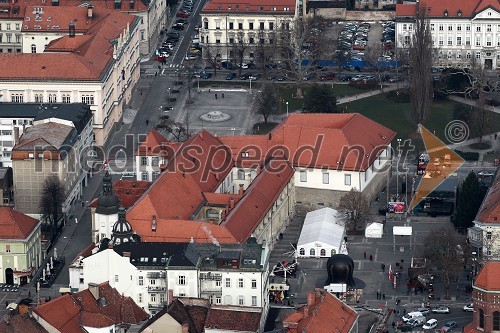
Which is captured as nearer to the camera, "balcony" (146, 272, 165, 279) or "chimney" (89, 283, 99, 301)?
"chimney" (89, 283, 99, 301)

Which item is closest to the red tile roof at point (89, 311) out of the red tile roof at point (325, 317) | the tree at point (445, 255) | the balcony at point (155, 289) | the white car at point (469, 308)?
the balcony at point (155, 289)

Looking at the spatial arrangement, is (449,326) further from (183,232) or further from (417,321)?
(183,232)

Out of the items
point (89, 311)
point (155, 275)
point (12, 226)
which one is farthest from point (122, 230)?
point (89, 311)

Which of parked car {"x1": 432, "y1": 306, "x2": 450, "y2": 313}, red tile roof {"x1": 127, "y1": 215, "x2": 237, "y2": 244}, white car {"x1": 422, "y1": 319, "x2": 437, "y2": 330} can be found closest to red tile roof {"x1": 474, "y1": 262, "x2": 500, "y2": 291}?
white car {"x1": 422, "y1": 319, "x2": 437, "y2": 330}

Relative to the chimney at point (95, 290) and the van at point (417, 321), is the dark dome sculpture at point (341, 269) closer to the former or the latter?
the van at point (417, 321)

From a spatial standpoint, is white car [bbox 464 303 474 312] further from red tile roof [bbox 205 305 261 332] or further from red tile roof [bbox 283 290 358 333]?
red tile roof [bbox 205 305 261 332]

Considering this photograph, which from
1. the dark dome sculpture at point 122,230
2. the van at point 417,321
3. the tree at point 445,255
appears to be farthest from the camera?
the tree at point 445,255

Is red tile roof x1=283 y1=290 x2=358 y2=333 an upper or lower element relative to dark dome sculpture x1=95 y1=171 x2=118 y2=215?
lower

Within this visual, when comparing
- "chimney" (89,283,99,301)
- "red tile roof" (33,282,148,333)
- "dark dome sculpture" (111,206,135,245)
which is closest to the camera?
"red tile roof" (33,282,148,333)
